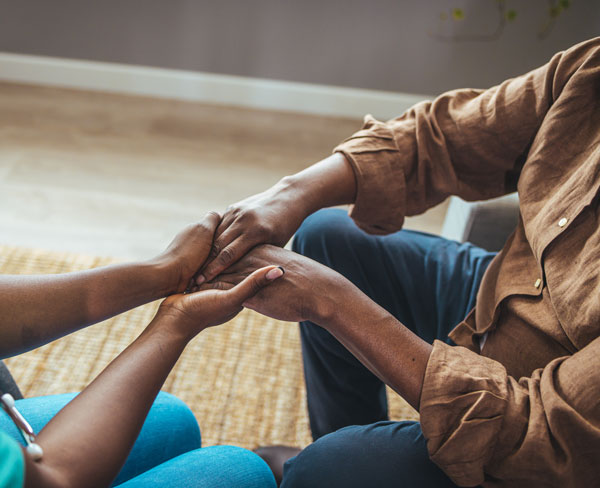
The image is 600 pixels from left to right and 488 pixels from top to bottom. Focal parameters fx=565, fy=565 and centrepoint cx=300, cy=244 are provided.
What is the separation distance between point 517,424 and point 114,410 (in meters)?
0.47

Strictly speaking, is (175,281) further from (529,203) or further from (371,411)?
(529,203)

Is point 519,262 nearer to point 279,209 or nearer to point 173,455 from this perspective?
point 279,209

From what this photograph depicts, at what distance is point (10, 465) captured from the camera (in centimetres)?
46

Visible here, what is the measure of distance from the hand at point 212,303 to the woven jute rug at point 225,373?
0.56m

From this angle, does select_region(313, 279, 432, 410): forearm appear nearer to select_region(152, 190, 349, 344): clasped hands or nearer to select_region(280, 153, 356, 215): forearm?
select_region(152, 190, 349, 344): clasped hands

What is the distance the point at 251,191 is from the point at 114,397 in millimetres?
1605

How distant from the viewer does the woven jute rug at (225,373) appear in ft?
4.31

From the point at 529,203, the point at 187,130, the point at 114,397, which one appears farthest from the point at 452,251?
the point at 187,130

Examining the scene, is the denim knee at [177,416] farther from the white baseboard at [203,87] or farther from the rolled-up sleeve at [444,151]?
the white baseboard at [203,87]

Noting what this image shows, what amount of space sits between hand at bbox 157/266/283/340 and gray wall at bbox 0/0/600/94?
205 cm

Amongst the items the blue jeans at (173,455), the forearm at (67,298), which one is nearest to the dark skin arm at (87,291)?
the forearm at (67,298)

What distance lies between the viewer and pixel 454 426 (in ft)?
2.23

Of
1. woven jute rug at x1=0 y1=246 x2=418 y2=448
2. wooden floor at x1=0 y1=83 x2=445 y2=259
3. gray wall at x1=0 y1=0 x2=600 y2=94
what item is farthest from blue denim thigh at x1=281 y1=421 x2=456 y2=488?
gray wall at x1=0 y1=0 x2=600 y2=94

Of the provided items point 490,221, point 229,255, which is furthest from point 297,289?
point 490,221
